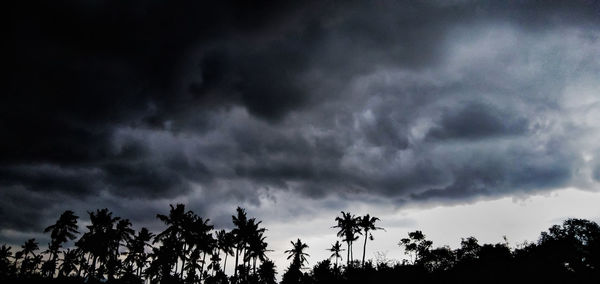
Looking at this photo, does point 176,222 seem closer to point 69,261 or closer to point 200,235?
point 200,235

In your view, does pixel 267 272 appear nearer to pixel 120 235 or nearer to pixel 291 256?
pixel 291 256

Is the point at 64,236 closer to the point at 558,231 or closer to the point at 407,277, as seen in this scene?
the point at 407,277

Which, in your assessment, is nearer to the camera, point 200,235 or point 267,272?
point 200,235

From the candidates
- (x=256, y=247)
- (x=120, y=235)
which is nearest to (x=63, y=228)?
(x=120, y=235)

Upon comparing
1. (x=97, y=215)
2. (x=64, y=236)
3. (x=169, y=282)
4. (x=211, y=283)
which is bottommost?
(x=211, y=283)

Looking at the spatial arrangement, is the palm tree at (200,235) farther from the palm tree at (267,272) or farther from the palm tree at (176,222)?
the palm tree at (267,272)

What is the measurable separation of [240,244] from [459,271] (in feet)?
103

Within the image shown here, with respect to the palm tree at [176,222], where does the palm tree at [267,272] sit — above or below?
below

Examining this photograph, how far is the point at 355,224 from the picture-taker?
5094cm

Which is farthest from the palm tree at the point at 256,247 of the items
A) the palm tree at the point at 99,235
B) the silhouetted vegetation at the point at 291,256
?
the palm tree at the point at 99,235

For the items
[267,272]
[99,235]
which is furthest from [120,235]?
[267,272]

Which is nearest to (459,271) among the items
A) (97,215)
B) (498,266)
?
(498,266)

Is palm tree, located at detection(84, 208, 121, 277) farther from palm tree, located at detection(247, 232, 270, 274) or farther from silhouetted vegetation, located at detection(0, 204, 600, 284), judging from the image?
palm tree, located at detection(247, 232, 270, 274)

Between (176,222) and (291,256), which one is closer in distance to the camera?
(176,222)
